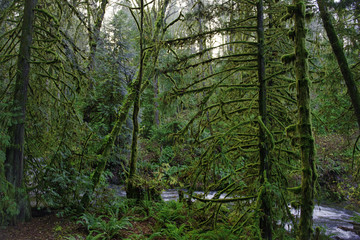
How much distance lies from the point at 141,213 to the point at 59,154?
9.93 ft

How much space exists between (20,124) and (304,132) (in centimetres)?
542

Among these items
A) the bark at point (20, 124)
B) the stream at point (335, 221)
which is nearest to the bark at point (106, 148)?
the stream at point (335, 221)

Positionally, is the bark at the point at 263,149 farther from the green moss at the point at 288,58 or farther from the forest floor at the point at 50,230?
the forest floor at the point at 50,230

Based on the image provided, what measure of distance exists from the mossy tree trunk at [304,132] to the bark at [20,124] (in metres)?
5.20

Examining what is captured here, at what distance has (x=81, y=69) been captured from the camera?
19.2 ft

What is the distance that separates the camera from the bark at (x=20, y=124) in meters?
4.81

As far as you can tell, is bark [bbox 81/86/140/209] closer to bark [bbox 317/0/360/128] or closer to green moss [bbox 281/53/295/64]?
green moss [bbox 281/53/295/64]

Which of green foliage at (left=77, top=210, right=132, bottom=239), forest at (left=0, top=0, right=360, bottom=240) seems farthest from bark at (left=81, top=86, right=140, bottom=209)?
green foliage at (left=77, top=210, right=132, bottom=239)

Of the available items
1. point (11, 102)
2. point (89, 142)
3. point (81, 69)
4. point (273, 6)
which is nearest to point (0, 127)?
point (11, 102)

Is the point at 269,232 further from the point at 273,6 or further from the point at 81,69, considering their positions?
the point at 81,69

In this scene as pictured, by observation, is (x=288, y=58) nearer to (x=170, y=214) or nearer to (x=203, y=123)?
(x=203, y=123)

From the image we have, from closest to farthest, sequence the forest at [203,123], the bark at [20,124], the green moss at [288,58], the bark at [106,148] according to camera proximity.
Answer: the green moss at [288,58] < the forest at [203,123] < the bark at [20,124] < the bark at [106,148]

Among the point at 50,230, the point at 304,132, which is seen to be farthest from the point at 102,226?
the point at 304,132

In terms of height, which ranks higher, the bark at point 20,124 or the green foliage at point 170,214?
the bark at point 20,124
